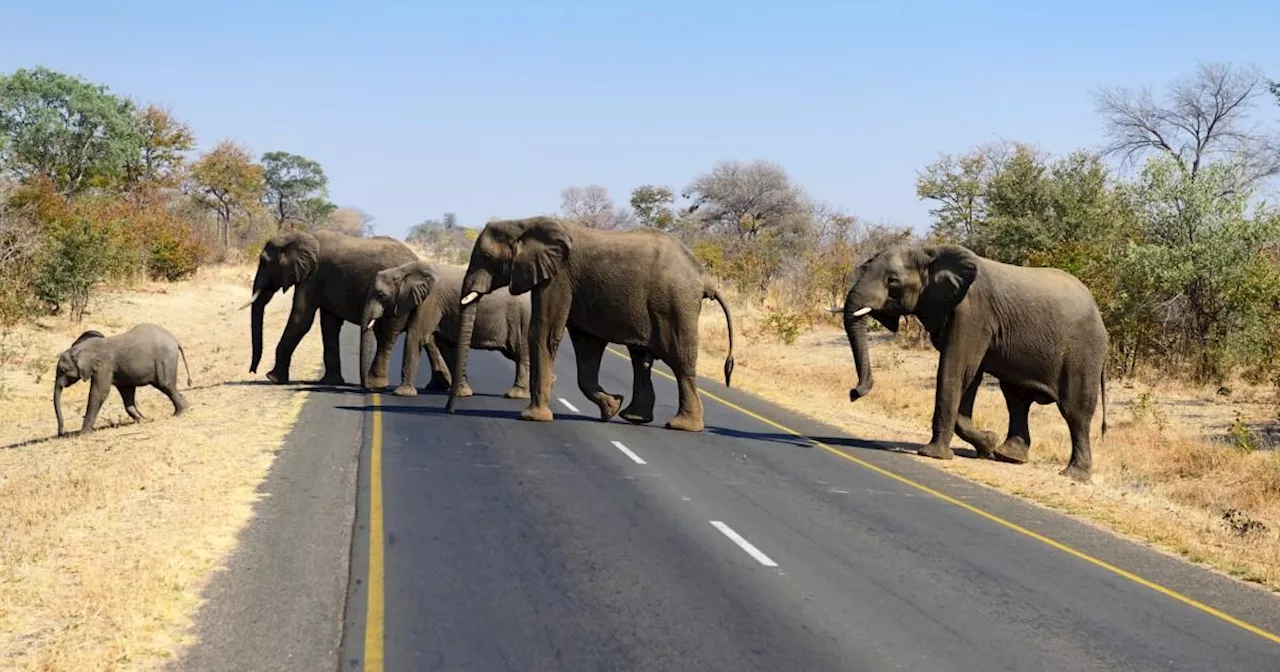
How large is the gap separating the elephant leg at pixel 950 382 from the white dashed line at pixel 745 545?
6928 millimetres

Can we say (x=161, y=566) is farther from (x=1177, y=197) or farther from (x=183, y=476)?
(x=1177, y=197)

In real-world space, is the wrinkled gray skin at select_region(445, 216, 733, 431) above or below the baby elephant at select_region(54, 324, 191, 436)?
above

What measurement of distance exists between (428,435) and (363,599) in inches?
330

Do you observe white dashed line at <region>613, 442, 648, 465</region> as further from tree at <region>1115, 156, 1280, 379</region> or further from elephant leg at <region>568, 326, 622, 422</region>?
tree at <region>1115, 156, 1280, 379</region>

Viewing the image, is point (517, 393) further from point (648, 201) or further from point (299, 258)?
point (648, 201)

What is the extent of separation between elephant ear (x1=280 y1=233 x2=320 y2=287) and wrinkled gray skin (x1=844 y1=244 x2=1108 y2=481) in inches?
416

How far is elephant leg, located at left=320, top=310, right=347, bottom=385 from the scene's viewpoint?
2331cm

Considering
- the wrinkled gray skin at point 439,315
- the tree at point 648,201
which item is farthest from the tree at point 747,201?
the wrinkled gray skin at point 439,315

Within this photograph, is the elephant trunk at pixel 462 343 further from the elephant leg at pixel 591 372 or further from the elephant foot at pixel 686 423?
the elephant foot at pixel 686 423

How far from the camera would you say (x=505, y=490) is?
13805mm

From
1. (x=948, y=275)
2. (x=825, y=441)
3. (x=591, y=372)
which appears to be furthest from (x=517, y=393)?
(x=948, y=275)

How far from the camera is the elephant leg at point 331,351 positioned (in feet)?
76.5

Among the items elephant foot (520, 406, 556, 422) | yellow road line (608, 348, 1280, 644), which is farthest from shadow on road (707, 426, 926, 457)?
elephant foot (520, 406, 556, 422)

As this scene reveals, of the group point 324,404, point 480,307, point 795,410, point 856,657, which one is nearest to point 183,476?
point 324,404
